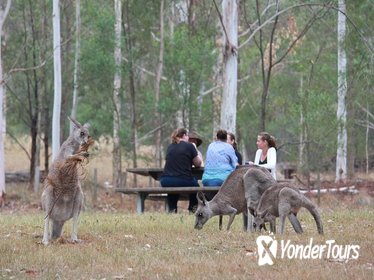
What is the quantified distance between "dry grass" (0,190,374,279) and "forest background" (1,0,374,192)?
1626 cm

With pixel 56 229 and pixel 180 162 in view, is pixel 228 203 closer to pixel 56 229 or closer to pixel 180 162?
pixel 56 229

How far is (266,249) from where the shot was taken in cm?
1082

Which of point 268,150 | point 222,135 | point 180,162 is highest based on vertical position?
point 222,135

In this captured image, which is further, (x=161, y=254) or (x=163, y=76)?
(x=163, y=76)

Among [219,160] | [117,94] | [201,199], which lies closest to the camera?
[201,199]

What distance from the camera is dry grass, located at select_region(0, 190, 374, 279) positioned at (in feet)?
31.1

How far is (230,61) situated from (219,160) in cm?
928

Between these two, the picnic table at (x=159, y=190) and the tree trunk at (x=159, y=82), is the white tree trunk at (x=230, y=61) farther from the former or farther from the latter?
the tree trunk at (x=159, y=82)

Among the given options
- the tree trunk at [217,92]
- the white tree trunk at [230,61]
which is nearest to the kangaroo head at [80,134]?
the white tree trunk at [230,61]

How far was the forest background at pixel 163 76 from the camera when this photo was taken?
3328 cm

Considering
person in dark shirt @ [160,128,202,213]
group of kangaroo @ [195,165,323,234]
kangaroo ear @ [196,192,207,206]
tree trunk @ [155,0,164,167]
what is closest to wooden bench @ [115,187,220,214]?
person in dark shirt @ [160,128,202,213]

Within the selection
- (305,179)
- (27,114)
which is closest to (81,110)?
(27,114)

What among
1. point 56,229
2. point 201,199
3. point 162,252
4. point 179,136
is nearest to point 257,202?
point 201,199

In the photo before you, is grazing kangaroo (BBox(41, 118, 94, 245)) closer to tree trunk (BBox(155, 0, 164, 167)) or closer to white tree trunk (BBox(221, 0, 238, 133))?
white tree trunk (BBox(221, 0, 238, 133))
